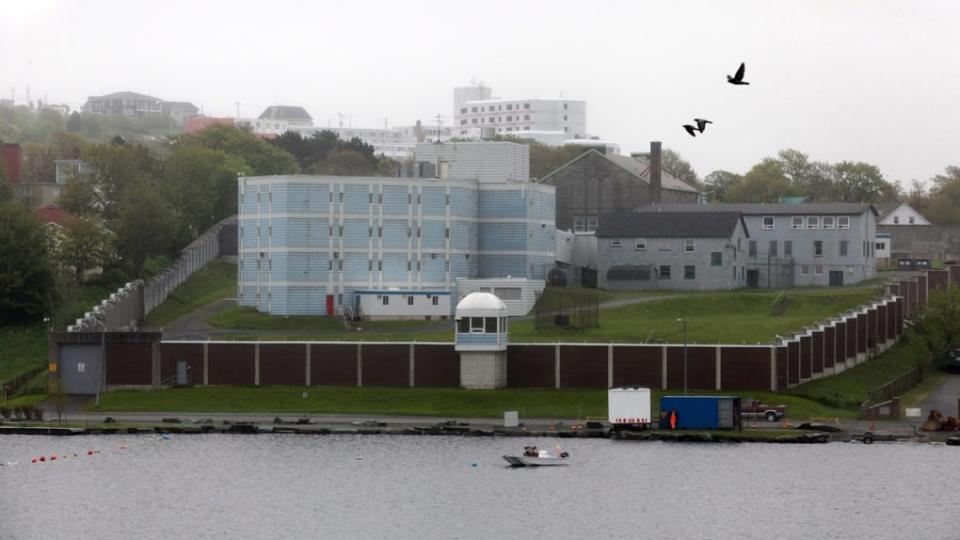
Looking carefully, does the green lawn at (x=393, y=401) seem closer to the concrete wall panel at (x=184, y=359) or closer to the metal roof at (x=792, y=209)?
the concrete wall panel at (x=184, y=359)

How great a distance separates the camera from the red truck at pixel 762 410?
127 m

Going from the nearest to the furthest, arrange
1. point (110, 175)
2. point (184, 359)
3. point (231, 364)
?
point (231, 364)
point (184, 359)
point (110, 175)

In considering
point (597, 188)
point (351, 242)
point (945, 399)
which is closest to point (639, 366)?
point (945, 399)

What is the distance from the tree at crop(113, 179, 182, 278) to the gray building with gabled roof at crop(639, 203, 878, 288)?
41.0 m

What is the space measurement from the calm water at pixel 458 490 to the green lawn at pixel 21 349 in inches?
785

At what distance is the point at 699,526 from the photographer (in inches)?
3794

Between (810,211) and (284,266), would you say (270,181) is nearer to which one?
(284,266)

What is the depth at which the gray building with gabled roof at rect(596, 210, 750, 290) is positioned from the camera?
169 metres

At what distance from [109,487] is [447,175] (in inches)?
2568

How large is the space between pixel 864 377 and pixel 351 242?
40.3 metres

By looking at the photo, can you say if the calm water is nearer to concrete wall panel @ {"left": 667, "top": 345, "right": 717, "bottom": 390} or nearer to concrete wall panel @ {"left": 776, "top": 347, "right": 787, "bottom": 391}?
concrete wall panel @ {"left": 667, "top": 345, "right": 717, "bottom": 390}

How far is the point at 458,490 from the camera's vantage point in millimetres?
105750

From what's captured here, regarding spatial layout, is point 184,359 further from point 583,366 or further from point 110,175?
point 110,175

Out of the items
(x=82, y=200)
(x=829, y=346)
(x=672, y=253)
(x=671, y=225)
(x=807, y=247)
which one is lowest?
(x=829, y=346)
